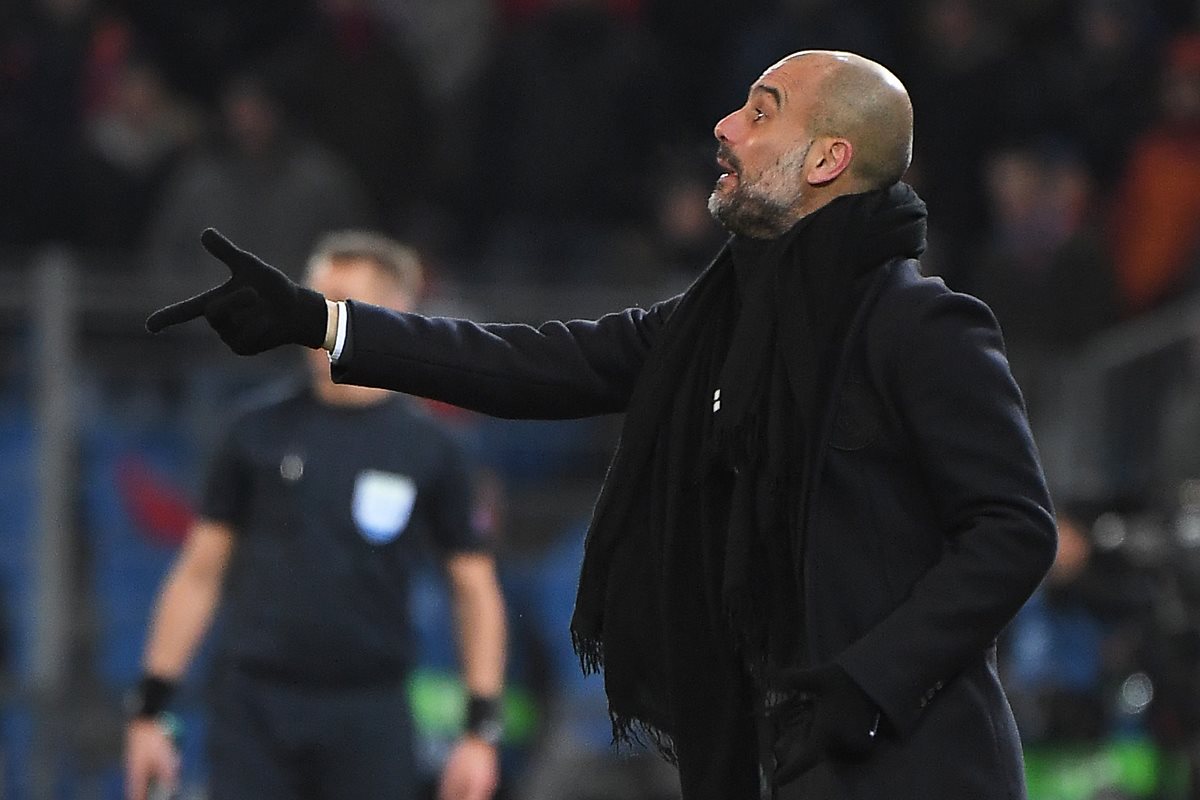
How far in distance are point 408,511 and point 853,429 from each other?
9.16 ft

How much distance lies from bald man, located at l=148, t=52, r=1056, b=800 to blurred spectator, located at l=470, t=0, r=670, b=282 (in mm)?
6756

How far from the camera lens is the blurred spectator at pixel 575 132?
34.9 ft

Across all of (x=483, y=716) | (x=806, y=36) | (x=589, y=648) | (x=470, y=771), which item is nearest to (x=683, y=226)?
(x=806, y=36)

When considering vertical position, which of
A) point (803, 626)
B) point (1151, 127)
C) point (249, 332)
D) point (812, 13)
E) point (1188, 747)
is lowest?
point (1188, 747)

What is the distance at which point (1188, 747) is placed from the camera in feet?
25.4

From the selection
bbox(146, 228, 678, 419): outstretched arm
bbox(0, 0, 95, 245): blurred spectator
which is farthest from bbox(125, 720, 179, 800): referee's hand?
bbox(0, 0, 95, 245): blurred spectator

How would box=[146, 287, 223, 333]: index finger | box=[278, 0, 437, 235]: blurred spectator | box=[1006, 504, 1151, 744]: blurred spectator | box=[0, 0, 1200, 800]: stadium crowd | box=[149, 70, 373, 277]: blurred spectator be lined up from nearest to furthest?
box=[146, 287, 223, 333]: index finger
box=[1006, 504, 1151, 744]: blurred spectator
box=[0, 0, 1200, 800]: stadium crowd
box=[149, 70, 373, 277]: blurred spectator
box=[278, 0, 437, 235]: blurred spectator

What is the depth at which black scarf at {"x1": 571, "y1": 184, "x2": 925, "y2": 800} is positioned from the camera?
11.6 ft

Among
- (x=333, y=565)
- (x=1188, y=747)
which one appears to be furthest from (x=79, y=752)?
(x=1188, y=747)

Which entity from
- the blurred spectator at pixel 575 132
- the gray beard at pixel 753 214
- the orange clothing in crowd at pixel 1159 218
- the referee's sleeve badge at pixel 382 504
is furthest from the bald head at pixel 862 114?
the blurred spectator at pixel 575 132

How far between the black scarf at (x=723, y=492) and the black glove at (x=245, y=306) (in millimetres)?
613

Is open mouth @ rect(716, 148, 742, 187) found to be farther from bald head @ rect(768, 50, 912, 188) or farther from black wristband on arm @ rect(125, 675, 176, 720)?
black wristband on arm @ rect(125, 675, 176, 720)

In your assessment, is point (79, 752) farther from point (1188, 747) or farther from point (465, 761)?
point (1188, 747)

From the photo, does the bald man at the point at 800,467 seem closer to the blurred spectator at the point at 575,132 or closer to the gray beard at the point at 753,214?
the gray beard at the point at 753,214
